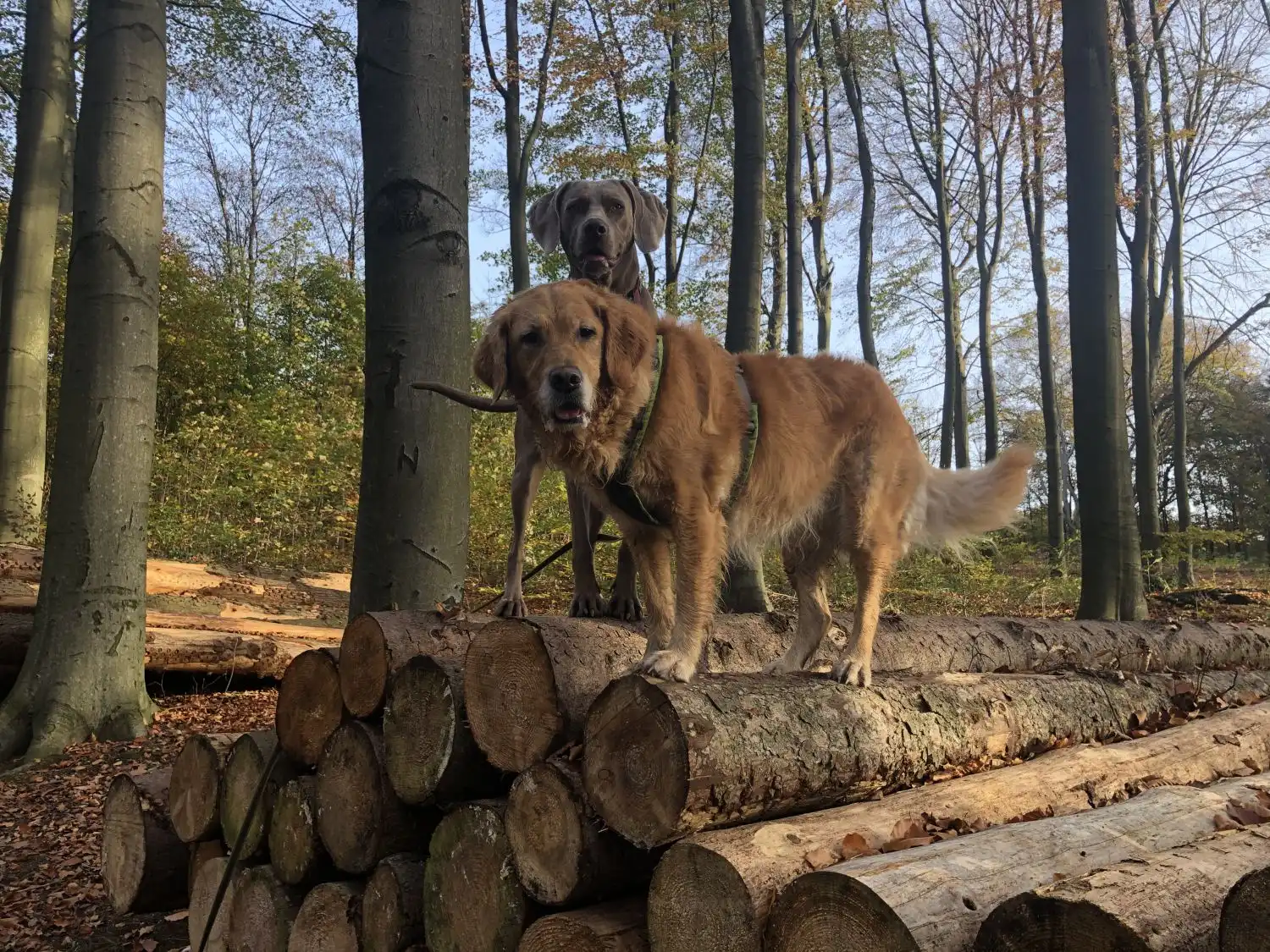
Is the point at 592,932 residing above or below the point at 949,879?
below

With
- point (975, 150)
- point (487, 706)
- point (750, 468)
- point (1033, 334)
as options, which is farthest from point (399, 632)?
point (1033, 334)

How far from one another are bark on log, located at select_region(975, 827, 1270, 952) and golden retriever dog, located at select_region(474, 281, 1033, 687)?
1.29 m

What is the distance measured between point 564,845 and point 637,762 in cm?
34

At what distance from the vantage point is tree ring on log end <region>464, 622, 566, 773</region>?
2750 mm

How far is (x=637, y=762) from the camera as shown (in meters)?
2.43

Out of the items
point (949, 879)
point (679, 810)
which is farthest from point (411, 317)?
point (949, 879)

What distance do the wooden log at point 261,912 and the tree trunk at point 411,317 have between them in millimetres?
1274


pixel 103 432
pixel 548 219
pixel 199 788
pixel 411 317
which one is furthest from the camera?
pixel 103 432

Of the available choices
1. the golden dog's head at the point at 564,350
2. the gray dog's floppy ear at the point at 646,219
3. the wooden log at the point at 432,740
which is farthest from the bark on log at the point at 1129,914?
the gray dog's floppy ear at the point at 646,219

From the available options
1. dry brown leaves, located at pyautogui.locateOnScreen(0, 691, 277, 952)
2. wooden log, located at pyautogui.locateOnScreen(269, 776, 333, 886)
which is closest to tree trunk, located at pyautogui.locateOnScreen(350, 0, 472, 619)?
wooden log, located at pyautogui.locateOnScreen(269, 776, 333, 886)

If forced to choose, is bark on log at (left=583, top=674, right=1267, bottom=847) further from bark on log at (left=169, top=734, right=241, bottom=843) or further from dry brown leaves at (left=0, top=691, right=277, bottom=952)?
dry brown leaves at (left=0, top=691, right=277, bottom=952)

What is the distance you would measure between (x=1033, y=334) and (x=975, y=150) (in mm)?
11698

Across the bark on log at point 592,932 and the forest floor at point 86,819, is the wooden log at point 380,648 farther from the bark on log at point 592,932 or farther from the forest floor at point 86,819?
the forest floor at point 86,819

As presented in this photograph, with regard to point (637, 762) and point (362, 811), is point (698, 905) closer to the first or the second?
point (637, 762)
